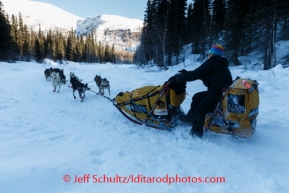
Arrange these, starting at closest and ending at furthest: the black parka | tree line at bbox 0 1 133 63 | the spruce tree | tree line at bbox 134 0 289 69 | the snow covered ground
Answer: the snow covered ground < the black parka < tree line at bbox 134 0 289 69 < the spruce tree < tree line at bbox 0 1 133 63

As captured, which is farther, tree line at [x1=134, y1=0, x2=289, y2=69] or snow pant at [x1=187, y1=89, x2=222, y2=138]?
tree line at [x1=134, y1=0, x2=289, y2=69]

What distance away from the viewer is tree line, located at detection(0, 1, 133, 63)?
30781 millimetres

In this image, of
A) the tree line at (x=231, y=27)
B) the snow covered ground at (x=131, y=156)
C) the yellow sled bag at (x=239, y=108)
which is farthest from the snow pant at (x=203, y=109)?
the tree line at (x=231, y=27)

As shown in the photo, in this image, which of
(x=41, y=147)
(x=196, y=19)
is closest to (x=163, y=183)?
(x=41, y=147)

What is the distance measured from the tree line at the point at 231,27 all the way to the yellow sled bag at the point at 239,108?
9.37 metres

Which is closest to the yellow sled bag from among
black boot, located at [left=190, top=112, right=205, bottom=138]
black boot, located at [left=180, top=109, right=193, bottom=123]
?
black boot, located at [left=190, top=112, right=205, bottom=138]

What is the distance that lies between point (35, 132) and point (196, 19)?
25.3m

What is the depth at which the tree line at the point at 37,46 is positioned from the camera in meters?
30.8

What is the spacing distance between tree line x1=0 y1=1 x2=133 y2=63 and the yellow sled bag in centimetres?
3626

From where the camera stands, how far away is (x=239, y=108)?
9.73ft

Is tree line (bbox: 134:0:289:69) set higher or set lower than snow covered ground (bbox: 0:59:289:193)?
higher

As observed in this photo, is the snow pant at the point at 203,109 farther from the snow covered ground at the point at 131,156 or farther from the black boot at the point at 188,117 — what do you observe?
the black boot at the point at 188,117

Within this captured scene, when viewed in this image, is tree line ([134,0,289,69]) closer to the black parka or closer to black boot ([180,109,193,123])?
the black parka

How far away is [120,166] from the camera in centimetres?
249
